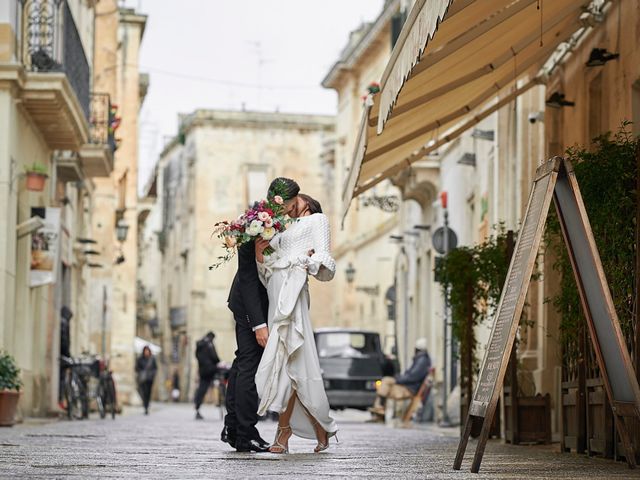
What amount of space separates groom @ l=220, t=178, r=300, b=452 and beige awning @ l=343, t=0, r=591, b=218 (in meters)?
1.35

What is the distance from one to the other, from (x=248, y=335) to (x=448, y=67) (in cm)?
343

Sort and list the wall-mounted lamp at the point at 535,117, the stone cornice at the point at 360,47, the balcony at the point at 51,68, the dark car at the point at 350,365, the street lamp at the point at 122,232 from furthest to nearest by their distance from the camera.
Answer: the stone cornice at the point at 360,47 < the street lamp at the point at 122,232 < the dark car at the point at 350,365 < the balcony at the point at 51,68 < the wall-mounted lamp at the point at 535,117

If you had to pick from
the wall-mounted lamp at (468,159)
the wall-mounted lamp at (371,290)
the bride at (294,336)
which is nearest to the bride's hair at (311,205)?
the bride at (294,336)

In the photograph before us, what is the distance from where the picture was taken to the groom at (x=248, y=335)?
11.5m

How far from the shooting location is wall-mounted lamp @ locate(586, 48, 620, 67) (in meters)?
15.3

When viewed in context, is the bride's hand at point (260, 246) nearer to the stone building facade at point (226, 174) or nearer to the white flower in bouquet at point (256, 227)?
the white flower in bouquet at point (256, 227)

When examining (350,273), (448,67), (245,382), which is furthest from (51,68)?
(350,273)

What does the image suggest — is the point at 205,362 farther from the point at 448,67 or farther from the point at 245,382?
the point at 245,382

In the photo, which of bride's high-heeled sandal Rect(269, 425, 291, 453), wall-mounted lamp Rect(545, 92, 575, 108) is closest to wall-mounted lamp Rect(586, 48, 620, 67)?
wall-mounted lamp Rect(545, 92, 575, 108)

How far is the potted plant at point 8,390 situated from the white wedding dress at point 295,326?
8.31 metres

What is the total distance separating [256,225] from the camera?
11.3 meters

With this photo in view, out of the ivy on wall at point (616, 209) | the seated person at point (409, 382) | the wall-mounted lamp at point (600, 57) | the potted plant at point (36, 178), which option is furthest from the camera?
the seated person at point (409, 382)

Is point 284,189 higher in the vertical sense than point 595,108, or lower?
lower

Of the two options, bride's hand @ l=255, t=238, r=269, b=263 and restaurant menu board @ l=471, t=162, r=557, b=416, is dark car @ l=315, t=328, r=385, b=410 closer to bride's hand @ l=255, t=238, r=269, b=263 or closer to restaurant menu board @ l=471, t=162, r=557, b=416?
bride's hand @ l=255, t=238, r=269, b=263
